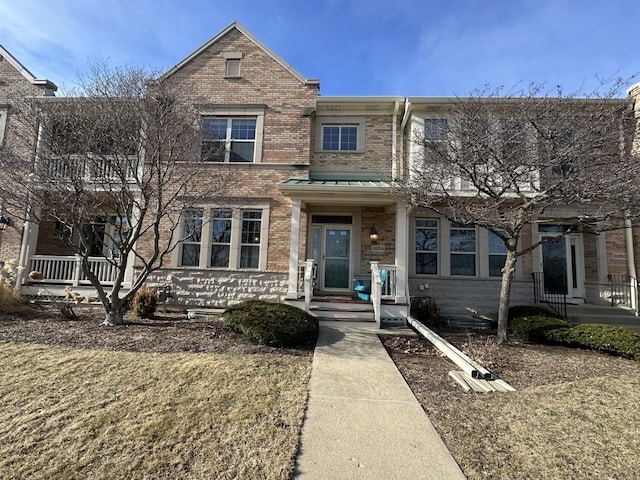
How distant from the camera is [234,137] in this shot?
10992mm

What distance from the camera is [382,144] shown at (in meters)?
11.1

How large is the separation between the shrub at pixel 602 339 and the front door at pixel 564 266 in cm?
390

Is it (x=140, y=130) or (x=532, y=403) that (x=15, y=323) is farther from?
(x=532, y=403)

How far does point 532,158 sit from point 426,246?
4.70 m

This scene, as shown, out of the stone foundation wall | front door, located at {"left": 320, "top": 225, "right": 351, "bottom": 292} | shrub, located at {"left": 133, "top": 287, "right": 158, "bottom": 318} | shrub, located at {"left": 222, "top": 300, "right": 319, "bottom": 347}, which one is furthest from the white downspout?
shrub, located at {"left": 133, "top": 287, "right": 158, "bottom": 318}

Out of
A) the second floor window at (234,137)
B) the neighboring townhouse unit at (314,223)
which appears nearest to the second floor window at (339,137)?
the neighboring townhouse unit at (314,223)

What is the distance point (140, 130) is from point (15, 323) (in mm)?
5069

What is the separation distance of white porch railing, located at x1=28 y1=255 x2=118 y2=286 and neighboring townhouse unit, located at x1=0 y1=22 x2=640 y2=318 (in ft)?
0.28

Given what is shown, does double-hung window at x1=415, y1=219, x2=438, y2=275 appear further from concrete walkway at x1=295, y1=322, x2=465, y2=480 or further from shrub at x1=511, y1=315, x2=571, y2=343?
concrete walkway at x1=295, y1=322, x2=465, y2=480

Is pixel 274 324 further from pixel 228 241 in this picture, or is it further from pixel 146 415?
pixel 228 241

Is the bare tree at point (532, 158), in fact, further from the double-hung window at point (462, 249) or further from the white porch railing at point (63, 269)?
the white porch railing at point (63, 269)

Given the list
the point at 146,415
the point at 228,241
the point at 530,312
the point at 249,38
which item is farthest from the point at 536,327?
the point at 249,38

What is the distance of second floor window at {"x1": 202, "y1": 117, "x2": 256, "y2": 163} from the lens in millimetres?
10734

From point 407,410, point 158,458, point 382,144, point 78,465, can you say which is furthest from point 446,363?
point 382,144
